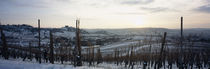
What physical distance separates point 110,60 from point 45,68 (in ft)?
137

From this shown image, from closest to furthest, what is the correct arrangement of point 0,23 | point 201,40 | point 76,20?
point 76,20 → point 0,23 → point 201,40

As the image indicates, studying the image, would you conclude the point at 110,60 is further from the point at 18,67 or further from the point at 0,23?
the point at 18,67

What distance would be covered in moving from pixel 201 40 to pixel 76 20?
9874 centimetres

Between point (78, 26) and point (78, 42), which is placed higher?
point (78, 26)

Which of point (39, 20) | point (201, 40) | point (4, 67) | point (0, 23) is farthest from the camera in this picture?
point (201, 40)

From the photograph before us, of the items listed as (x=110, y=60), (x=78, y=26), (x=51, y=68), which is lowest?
(x=110, y=60)

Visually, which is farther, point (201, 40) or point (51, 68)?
point (201, 40)

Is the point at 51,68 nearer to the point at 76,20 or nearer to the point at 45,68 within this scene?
the point at 45,68

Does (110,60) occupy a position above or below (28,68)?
below

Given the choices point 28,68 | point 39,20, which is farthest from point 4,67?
point 39,20

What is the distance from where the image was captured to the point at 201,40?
101000 millimetres

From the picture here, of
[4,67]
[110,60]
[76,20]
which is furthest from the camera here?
[110,60]

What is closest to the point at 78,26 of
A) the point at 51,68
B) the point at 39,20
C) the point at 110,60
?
the point at 39,20

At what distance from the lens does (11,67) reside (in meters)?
9.51
